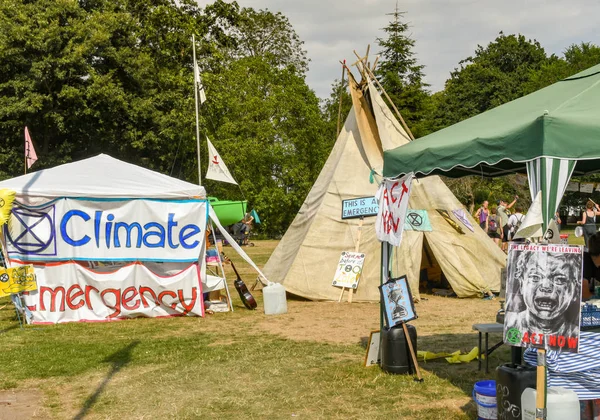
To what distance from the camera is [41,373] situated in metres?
8.15

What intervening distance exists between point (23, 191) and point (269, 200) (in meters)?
24.6

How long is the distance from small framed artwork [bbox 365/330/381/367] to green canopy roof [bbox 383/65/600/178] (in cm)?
184

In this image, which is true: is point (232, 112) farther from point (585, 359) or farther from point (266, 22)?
point (585, 359)

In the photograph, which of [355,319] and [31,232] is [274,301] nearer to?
[355,319]

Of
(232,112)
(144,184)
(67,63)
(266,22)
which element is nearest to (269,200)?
(232,112)

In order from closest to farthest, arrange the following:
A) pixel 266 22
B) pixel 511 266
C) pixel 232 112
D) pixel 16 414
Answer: pixel 511 266 → pixel 16 414 → pixel 232 112 → pixel 266 22

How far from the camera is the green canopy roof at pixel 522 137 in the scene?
18.6ft

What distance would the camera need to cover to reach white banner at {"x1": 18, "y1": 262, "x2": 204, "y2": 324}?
456 inches

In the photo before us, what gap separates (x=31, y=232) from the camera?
37.9ft

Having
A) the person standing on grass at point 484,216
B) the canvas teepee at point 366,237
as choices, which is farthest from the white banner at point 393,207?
the person standing on grass at point 484,216

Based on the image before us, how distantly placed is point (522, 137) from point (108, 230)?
25.6 feet

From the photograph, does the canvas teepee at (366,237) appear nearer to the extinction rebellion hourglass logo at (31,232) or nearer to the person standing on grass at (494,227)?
the extinction rebellion hourglass logo at (31,232)

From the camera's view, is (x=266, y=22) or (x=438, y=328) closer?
(x=438, y=328)

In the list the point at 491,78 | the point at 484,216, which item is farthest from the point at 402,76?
the point at 484,216
